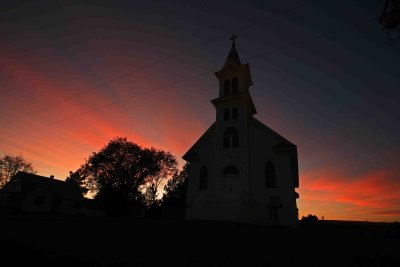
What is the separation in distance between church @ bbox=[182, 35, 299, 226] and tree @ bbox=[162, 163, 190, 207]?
30086mm

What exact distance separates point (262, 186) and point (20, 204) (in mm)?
50468

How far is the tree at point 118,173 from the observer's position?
48.1 m

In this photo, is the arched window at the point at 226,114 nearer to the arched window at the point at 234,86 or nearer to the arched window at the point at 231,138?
the arched window at the point at 231,138

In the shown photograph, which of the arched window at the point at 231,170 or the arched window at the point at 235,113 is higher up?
the arched window at the point at 235,113

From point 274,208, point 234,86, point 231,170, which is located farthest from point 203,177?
point 234,86

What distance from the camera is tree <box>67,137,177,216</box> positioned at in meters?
48.1

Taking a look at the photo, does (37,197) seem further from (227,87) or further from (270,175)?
(270,175)

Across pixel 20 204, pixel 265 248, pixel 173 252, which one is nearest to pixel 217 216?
pixel 265 248

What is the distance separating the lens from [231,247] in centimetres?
888

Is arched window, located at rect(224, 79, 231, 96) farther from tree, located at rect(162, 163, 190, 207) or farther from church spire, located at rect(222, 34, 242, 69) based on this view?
tree, located at rect(162, 163, 190, 207)

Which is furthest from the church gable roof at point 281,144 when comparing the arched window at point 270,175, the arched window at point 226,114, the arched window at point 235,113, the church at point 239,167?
the arched window at point 226,114

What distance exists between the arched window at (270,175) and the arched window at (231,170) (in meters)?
3.08

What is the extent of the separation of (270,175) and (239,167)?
3223mm

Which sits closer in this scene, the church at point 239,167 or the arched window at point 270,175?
the church at point 239,167
